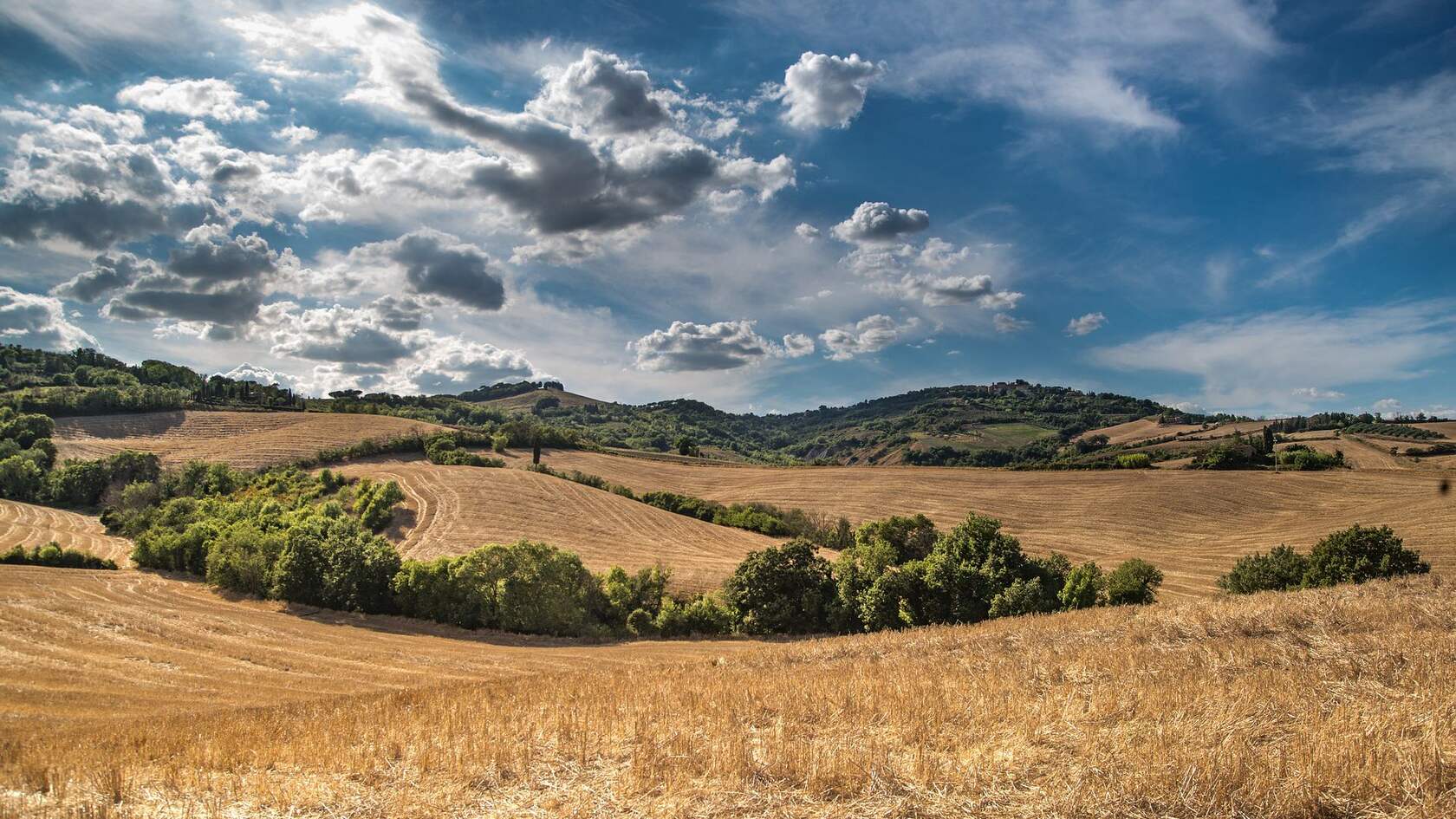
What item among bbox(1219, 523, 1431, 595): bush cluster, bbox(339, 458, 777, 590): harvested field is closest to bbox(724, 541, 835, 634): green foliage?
bbox(339, 458, 777, 590): harvested field

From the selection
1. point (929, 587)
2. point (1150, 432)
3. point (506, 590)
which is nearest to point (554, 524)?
point (506, 590)

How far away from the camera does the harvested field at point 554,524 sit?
2901 inches

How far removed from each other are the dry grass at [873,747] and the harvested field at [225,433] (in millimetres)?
117793

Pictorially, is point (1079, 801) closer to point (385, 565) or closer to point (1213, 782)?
point (1213, 782)

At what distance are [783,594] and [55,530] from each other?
9210 cm

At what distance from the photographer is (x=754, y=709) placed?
1135 centimetres

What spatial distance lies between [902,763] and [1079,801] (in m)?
1.97

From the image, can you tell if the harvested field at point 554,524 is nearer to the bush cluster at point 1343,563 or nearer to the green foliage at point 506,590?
the green foliage at point 506,590

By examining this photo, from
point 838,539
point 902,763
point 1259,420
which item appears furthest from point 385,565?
point 1259,420

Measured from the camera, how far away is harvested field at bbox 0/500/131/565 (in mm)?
74125

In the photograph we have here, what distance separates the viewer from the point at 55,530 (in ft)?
272

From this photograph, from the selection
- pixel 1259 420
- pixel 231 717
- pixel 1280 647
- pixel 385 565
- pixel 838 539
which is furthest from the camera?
pixel 1259 420

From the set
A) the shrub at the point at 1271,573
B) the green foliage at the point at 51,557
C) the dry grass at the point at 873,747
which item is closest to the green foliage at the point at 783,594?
the shrub at the point at 1271,573

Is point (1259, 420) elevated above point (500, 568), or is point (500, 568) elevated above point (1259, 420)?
point (1259, 420)
